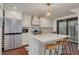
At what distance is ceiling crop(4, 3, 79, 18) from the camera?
5.17ft

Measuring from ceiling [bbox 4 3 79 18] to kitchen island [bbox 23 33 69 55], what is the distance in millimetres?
392

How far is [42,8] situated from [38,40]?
60 cm

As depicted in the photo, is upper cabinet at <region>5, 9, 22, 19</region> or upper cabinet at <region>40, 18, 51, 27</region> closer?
upper cabinet at <region>5, 9, 22, 19</region>

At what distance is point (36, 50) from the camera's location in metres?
1.70

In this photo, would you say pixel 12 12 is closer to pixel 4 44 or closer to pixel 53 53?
pixel 4 44

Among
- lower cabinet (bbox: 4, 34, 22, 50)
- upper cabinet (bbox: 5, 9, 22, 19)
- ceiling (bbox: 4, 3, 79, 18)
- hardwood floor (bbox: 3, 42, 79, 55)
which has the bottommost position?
hardwood floor (bbox: 3, 42, 79, 55)

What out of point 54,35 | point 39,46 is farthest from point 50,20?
point 39,46

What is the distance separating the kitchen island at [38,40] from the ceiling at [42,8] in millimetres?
392

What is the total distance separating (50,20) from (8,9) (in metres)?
0.78

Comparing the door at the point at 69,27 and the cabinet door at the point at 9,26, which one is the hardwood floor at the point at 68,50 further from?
the cabinet door at the point at 9,26

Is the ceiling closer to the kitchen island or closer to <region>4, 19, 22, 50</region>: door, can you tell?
<region>4, 19, 22, 50</region>: door

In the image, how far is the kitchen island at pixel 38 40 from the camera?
166cm

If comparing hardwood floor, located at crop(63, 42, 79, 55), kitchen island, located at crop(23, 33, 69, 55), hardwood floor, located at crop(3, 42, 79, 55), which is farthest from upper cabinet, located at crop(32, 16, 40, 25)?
hardwood floor, located at crop(63, 42, 79, 55)

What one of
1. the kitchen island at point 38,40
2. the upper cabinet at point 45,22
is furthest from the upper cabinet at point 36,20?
the kitchen island at point 38,40
